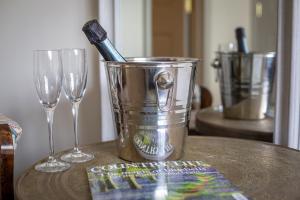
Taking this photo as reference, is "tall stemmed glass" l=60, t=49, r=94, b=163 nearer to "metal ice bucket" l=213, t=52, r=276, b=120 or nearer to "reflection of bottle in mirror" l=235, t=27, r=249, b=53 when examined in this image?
"metal ice bucket" l=213, t=52, r=276, b=120

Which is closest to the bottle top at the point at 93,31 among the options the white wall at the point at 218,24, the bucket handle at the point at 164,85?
the bucket handle at the point at 164,85

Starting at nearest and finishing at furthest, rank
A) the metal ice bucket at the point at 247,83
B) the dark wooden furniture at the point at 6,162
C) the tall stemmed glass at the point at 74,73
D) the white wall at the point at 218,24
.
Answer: the dark wooden furniture at the point at 6,162
the tall stemmed glass at the point at 74,73
the metal ice bucket at the point at 247,83
the white wall at the point at 218,24

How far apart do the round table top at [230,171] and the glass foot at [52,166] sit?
15 millimetres

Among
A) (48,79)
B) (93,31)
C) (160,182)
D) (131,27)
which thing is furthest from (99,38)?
(131,27)

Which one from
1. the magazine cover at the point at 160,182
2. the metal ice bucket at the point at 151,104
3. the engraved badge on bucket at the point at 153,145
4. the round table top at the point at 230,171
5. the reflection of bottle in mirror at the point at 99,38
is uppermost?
the reflection of bottle in mirror at the point at 99,38

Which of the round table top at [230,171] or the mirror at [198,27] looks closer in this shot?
the round table top at [230,171]

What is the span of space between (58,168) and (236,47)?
1126 mm

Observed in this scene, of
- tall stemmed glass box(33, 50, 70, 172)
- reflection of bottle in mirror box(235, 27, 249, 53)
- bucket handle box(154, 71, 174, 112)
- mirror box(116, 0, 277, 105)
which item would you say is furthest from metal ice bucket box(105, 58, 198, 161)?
reflection of bottle in mirror box(235, 27, 249, 53)

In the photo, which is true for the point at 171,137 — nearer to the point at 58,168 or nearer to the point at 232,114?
the point at 58,168

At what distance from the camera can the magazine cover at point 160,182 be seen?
72 cm

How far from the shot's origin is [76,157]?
100 centimetres

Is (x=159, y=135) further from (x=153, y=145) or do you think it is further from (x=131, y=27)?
(x=131, y=27)

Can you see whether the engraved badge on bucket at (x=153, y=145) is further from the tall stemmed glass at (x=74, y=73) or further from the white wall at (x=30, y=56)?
the white wall at (x=30, y=56)

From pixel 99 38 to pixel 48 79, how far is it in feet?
0.47
